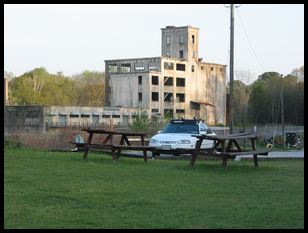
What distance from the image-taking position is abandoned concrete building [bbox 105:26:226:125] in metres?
98.9

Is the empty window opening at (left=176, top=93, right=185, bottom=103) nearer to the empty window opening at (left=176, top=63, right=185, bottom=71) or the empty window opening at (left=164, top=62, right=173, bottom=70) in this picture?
the empty window opening at (left=176, top=63, right=185, bottom=71)

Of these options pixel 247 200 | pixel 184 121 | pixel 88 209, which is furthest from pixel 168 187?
pixel 184 121

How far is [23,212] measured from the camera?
8.49 metres

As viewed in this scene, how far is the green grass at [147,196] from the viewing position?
7973mm

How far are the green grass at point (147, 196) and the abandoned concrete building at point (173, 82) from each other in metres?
80.4

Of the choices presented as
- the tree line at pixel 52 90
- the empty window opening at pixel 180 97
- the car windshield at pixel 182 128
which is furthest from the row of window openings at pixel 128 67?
the car windshield at pixel 182 128

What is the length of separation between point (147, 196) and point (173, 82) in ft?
303

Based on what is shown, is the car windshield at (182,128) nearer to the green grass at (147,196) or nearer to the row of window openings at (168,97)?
the green grass at (147,196)

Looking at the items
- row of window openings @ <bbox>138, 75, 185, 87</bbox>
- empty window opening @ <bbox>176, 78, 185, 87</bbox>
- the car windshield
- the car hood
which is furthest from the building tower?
the car hood

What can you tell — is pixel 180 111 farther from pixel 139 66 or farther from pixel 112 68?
pixel 112 68

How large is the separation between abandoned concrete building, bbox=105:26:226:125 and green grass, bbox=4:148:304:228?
8044 centimetres

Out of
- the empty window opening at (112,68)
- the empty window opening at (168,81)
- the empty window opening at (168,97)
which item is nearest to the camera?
the empty window opening at (168,81)

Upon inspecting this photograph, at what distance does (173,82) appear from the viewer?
102375mm
